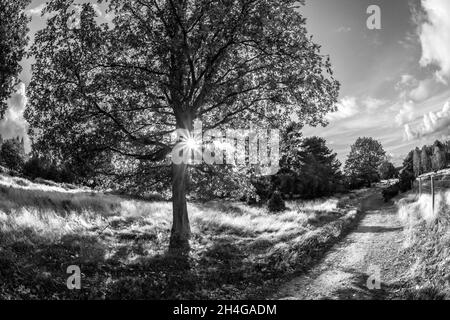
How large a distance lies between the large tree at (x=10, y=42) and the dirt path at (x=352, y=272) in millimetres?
12181

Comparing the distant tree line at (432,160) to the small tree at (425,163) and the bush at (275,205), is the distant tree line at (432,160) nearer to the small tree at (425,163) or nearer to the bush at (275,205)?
the small tree at (425,163)

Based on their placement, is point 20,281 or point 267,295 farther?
point 267,295

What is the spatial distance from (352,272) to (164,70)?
29.0ft

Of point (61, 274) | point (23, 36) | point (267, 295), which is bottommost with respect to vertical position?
point (267, 295)

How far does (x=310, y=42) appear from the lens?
11883 mm

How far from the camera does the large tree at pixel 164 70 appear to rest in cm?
1112

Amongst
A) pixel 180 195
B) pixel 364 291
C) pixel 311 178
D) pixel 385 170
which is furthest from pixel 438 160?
pixel 364 291

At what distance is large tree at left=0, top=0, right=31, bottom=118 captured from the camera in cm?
1338

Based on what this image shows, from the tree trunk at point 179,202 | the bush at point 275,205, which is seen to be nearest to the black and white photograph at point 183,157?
the tree trunk at point 179,202

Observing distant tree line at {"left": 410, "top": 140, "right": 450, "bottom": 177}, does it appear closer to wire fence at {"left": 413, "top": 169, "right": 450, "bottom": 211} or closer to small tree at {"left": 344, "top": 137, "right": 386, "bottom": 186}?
small tree at {"left": 344, "top": 137, "right": 386, "bottom": 186}

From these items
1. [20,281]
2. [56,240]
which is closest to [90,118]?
[56,240]
